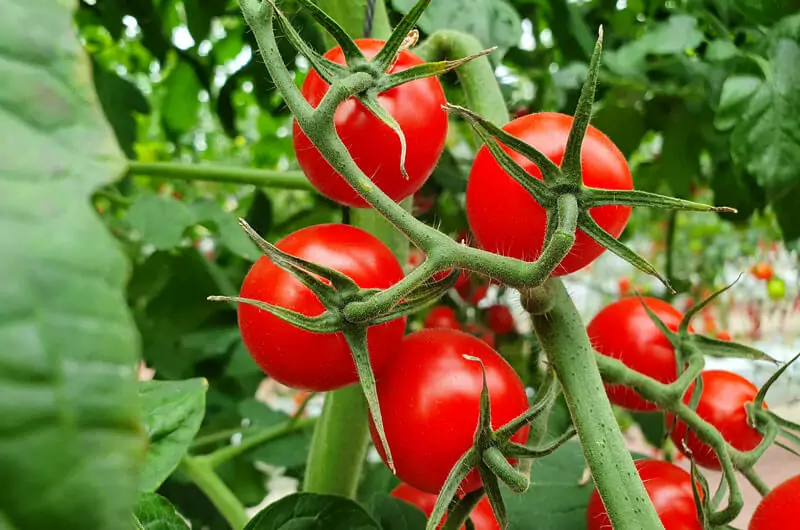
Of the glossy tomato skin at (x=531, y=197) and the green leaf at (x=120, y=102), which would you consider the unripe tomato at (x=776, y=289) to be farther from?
the glossy tomato skin at (x=531, y=197)

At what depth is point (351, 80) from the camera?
366 mm

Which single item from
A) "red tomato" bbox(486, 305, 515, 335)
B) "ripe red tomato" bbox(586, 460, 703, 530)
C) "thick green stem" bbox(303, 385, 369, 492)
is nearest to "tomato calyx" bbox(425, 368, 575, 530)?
"ripe red tomato" bbox(586, 460, 703, 530)

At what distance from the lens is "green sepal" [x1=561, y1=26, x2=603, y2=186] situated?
0.31 meters

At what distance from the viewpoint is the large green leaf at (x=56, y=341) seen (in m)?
0.17

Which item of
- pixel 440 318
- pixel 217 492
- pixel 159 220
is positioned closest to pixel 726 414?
pixel 217 492

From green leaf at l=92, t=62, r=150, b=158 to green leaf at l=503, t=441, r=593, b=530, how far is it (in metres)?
0.76

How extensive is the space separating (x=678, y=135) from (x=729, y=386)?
1.68ft

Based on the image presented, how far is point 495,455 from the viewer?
0.39 m

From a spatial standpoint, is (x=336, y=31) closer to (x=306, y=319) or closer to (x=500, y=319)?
(x=306, y=319)

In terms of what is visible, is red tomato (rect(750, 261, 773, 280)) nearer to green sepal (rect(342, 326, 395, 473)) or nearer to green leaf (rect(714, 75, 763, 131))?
green leaf (rect(714, 75, 763, 131))

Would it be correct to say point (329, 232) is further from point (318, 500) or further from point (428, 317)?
point (428, 317)

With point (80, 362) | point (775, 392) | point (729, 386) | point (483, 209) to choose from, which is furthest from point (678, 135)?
point (775, 392)

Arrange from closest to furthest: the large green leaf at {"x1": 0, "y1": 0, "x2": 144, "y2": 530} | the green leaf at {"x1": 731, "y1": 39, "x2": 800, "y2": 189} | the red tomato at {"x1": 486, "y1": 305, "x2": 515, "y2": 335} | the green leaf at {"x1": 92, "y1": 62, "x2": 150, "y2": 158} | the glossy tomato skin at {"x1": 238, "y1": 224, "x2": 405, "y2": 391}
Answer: the large green leaf at {"x1": 0, "y1": 0, "x2": 144, "y2": 530} → the glossy tomato skin at {"x1": 238, "y1": 224, "x2": 405, "y2": 391} → the green leaf at {"x1": 731, "y1": 39, "x2": 800, "y2": 189} → the green leaf at {"x1": 92, "y1": 62, "x2": 150, "y2": 158} → the red tomato at {"x1": 486, "y1": 305, "x2": 515, "y2": 335}

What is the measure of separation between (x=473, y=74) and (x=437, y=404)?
22 cm
